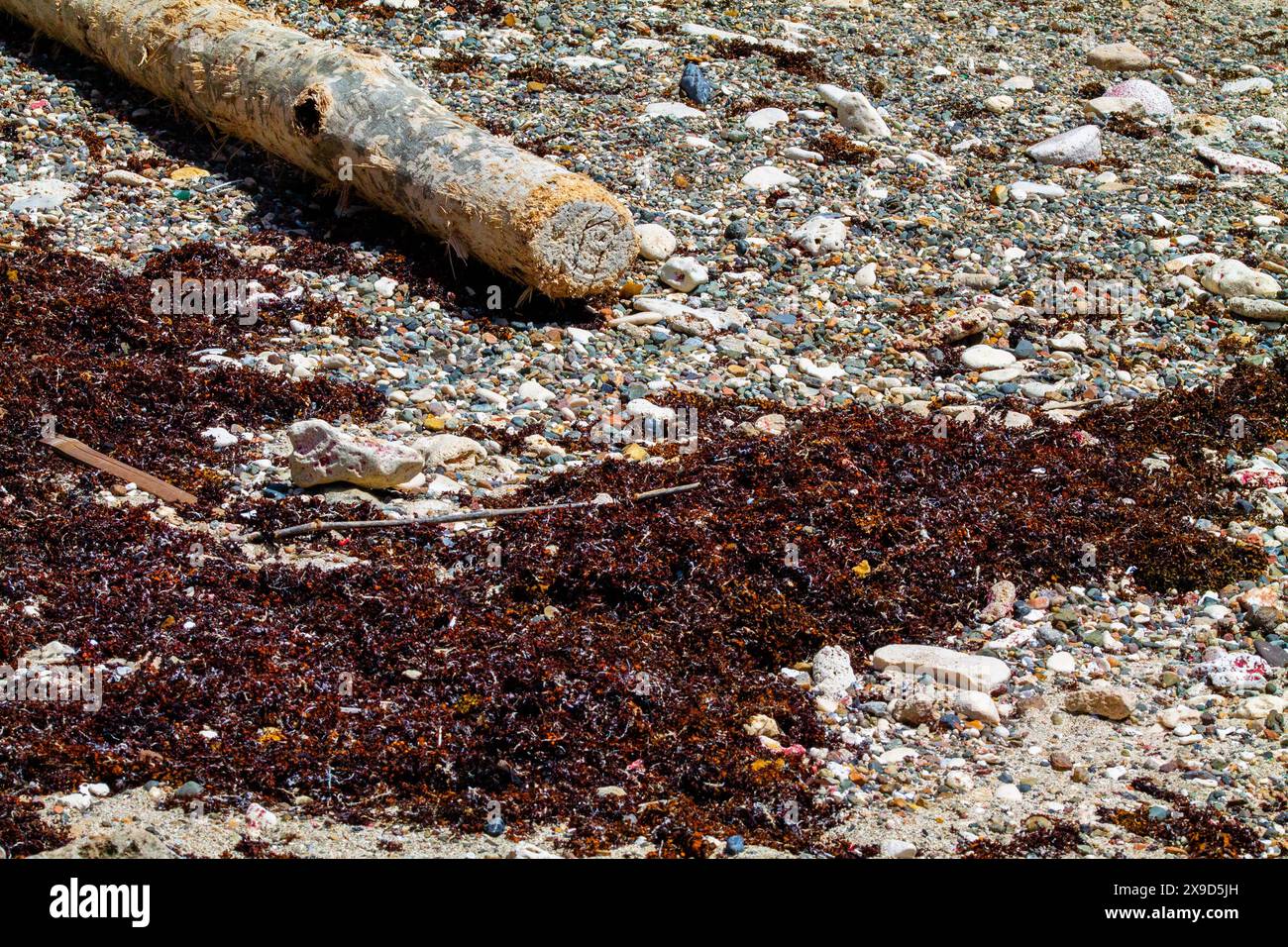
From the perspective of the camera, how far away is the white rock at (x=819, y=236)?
9.47 m

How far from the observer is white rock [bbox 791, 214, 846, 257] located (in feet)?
31.1

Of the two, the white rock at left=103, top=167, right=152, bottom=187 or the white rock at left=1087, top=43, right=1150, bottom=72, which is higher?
the white rock at left=1087, top=43, right=1150, bottom=72

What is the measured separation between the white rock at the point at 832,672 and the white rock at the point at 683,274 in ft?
13.2

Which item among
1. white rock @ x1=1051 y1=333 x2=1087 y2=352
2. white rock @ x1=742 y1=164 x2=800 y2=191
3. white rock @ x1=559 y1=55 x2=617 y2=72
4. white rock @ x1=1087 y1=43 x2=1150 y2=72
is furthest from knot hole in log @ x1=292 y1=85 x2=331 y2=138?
white rock @ x1=1087 y1=43 x2=1150 y2=72

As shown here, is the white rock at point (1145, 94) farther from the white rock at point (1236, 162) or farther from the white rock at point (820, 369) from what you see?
the white rock at point (820, 369)

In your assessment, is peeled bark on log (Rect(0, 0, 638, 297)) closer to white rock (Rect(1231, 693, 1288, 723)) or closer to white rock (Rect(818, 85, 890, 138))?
white rock (Rect(818, 85, 890, 138))

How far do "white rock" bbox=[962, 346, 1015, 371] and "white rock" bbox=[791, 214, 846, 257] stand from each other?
1.48 m

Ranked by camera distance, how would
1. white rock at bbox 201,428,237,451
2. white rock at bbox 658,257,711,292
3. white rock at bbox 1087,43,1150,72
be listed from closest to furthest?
white rock at bbox 201,428,237,451, white rock at bbox 658,257,711,292, white rock at bbox 1087,43,1150,72

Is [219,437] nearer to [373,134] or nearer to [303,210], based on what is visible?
[373,134]

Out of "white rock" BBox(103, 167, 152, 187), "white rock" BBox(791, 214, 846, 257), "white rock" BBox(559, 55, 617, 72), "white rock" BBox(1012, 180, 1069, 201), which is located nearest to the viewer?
"white rock" BBox(791, 214, 846, 257)

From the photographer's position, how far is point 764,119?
11.2 meters

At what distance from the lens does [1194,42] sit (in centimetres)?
1441

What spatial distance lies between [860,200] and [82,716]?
733 cm
